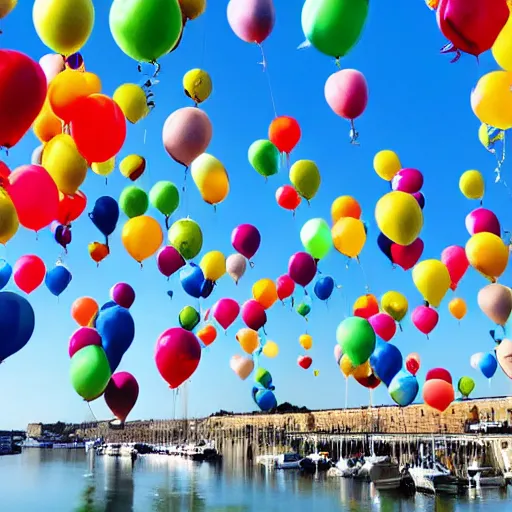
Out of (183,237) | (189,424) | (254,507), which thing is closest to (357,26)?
(183,237)

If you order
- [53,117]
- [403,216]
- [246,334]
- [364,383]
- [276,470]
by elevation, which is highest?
[53,117]

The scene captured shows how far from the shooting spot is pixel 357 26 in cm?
640

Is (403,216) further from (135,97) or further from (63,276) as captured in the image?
(63,276)

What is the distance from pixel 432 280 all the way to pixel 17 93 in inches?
238

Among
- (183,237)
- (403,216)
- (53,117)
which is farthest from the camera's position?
(183,237)

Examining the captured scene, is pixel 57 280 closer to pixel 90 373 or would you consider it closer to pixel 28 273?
pixel 28 273

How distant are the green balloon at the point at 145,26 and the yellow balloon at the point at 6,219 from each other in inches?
73.1

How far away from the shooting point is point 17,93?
5539 mm

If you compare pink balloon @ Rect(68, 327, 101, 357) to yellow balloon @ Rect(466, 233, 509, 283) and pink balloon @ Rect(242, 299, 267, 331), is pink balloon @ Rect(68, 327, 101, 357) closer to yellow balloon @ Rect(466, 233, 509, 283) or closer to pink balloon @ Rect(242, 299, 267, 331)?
pink balloon @ Rect(242, 299, 267, 331)

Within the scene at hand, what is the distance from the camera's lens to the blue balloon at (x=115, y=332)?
8023 millimetres

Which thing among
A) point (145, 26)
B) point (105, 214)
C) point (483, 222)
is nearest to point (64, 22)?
point (145, 26)

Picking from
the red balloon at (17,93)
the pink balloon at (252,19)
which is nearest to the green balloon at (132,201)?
the pink balloon at (252,19)

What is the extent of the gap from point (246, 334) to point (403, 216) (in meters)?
5.52

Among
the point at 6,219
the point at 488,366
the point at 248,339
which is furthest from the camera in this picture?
the point at 488,366
